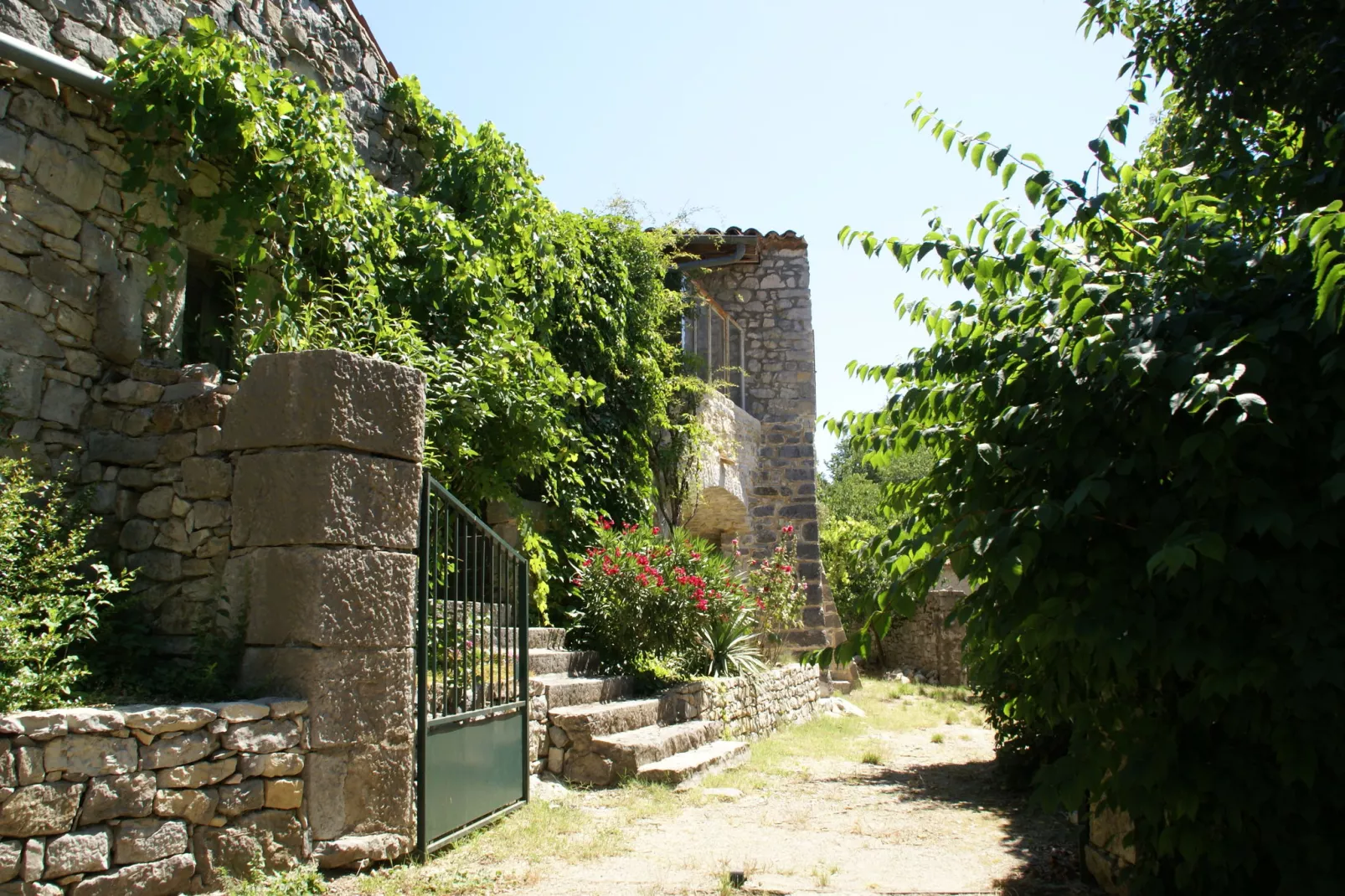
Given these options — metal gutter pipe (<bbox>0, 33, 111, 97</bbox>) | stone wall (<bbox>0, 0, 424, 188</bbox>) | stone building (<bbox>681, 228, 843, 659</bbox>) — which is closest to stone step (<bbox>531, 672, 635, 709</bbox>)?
stone wall (<bbox>0, 0, 424, 188</bbox>)

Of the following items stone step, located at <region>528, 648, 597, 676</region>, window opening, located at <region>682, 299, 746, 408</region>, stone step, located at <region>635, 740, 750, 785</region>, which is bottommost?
stone step, located at <region>635, 740, 750, 785</region>

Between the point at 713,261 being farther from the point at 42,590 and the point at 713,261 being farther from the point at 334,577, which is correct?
the point at 42,590

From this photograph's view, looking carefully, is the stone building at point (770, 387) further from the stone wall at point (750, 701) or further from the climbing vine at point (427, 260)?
the climbing vine at point (427, 260)

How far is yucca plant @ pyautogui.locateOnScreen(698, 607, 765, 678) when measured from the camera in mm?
8812

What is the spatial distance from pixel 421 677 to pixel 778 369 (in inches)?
371

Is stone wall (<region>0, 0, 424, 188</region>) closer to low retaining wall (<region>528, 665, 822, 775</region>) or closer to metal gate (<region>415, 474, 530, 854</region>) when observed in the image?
metal gate (<region>415, 474, 530, 854</region>)

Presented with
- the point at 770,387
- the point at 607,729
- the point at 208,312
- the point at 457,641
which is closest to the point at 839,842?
the point at 607,729

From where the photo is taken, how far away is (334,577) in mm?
4199

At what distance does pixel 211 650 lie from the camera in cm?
421

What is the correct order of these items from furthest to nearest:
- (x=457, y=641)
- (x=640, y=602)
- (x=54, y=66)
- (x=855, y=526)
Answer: (x=855, y=526) → (x=640, y=602) → (x=457, y=641) → (x=54, y=66)

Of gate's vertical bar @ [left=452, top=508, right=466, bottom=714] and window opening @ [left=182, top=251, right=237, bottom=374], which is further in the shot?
window opening @ [left=182, top=251, right=237, bottom=374]

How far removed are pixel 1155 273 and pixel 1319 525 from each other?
2.84ft

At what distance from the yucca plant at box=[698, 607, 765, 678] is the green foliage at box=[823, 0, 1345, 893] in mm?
5469

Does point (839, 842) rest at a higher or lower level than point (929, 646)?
lower
